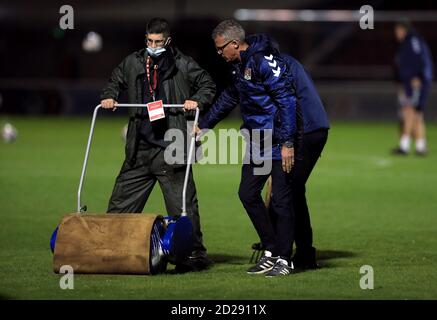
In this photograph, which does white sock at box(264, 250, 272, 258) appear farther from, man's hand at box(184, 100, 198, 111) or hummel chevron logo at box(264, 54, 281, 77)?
hummel chevron logo at box(264, 54, 281, 77)

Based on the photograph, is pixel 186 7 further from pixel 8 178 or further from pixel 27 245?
pixel 27 245

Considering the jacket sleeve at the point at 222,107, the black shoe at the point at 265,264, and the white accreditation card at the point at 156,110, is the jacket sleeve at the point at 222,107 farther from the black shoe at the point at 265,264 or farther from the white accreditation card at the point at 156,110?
the black shoe at the point at 265,264

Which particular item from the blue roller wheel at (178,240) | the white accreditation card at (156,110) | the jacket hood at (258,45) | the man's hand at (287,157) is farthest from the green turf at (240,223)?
the jacket hood at (258,45)

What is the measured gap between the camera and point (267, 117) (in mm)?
10047

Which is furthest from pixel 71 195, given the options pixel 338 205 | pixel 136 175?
pixel 136 175

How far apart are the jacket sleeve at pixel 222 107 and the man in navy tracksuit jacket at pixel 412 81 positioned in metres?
13.0

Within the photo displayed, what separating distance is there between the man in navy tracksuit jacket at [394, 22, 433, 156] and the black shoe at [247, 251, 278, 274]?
1328cm

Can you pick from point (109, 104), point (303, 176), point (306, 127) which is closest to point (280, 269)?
point (303, 176)

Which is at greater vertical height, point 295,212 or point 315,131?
point 315,131

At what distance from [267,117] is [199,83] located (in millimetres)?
970

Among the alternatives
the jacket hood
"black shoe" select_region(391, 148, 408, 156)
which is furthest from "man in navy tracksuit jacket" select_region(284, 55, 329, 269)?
"black shoe" select_region(391, 148, 408, 156)
